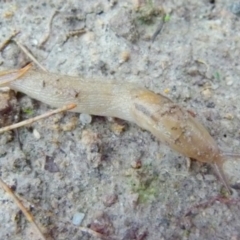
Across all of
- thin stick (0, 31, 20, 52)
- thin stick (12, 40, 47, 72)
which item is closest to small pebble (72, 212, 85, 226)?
thin stick (12, 40, 47, 72)

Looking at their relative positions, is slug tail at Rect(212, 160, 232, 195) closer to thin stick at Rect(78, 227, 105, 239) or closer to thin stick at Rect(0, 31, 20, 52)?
thin stick at Rect(78, 227, 105, 239)

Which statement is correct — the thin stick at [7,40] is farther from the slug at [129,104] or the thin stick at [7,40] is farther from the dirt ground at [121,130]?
the slug at [129,104]

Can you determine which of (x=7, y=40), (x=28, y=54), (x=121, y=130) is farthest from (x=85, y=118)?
(x=7, y=40)

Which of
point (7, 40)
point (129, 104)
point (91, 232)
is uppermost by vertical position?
point (7, 40)

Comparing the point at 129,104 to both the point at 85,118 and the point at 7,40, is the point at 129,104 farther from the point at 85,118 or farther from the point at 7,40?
the point at 7,40

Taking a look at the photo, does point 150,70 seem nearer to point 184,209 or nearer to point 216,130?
point 216,130

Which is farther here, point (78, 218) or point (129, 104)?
point (129, 104)

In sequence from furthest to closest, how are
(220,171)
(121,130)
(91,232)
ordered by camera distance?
1. (121,130)
2. (220,171)
3. (91,232)

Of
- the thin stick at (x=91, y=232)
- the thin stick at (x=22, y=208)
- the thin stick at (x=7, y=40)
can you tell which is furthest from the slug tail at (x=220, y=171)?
the thin stick at (x=7, y=40)
